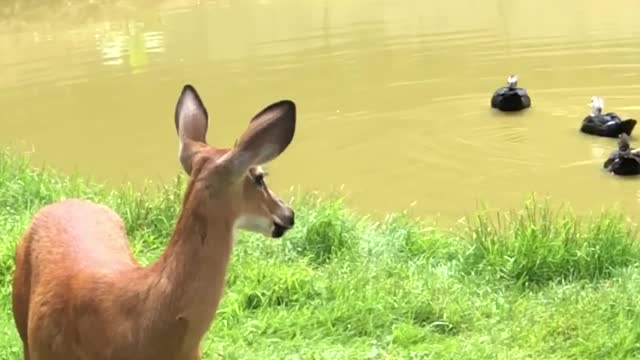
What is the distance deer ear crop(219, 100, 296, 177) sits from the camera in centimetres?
287

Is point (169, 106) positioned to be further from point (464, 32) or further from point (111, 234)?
point (111, 234)

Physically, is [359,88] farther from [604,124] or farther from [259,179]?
[259,179]

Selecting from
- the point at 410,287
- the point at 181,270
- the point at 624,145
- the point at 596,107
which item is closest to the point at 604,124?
the point at 596,107

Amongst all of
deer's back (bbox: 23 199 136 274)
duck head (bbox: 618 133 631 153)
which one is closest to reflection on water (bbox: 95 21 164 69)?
duck head (bbox: 618 133 631 153)

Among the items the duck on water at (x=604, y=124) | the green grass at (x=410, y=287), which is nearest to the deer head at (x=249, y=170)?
the green grass at (x=410, y=287)

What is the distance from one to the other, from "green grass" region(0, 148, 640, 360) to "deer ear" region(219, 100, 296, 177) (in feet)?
Answer: 5.39

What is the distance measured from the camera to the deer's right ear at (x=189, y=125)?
3090mm

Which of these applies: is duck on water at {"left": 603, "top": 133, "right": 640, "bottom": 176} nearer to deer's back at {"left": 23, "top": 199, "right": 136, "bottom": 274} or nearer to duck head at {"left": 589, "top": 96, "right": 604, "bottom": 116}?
duck head at {"left": 589, "top": 96, "right": 604, "bottom": 116}

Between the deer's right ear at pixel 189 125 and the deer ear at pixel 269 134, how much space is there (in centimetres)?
24

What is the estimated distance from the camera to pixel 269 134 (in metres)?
2.87

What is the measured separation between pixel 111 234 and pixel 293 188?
172 inches

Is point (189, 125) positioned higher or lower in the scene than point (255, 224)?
higher

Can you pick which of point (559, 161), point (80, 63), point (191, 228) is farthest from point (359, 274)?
point (80, 63)

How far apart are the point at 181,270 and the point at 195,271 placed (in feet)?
0.16
